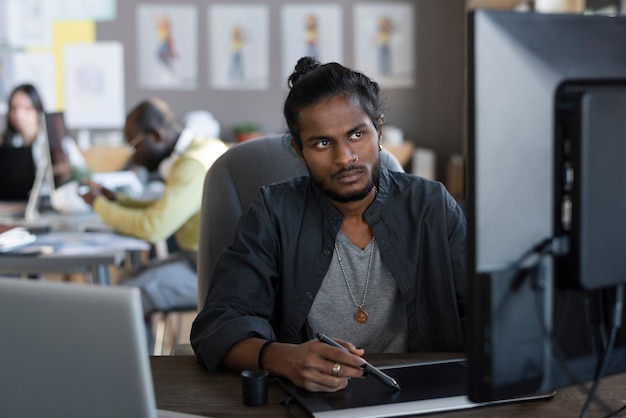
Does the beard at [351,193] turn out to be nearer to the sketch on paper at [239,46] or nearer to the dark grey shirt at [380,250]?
the dark grey shirt at [380,250]

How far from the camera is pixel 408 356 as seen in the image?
135 centimetres

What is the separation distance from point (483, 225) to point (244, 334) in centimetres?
64

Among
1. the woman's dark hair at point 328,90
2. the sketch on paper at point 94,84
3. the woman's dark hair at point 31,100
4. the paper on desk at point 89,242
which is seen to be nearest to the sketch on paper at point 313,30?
the sketch on paper at point 94,84

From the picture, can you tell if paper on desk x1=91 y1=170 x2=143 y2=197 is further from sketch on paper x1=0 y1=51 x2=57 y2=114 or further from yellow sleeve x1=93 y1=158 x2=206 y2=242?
sketch on paper x1=0 y1=51 x2=57 y2=114

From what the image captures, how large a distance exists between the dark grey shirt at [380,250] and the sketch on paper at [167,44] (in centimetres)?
498

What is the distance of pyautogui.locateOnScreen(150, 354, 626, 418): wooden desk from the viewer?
109 cm

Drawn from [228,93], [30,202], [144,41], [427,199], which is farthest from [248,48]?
[427,199]

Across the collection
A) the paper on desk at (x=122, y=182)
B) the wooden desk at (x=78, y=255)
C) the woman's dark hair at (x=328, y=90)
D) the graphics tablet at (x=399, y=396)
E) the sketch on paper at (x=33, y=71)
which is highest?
the sketch on paper at (x=33, y=71)

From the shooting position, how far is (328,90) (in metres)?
1.52

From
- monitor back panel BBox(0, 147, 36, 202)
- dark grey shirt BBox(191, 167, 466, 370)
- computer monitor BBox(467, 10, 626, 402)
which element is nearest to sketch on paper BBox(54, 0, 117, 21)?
monitor back panel BBox(0, 147, 36, 202)

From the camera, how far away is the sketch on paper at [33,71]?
251 inches

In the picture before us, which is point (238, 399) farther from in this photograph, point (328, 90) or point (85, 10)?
point (85, 10)

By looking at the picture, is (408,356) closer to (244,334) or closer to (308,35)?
(244,334)

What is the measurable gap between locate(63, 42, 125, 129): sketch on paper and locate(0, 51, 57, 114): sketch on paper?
0.35 ft
